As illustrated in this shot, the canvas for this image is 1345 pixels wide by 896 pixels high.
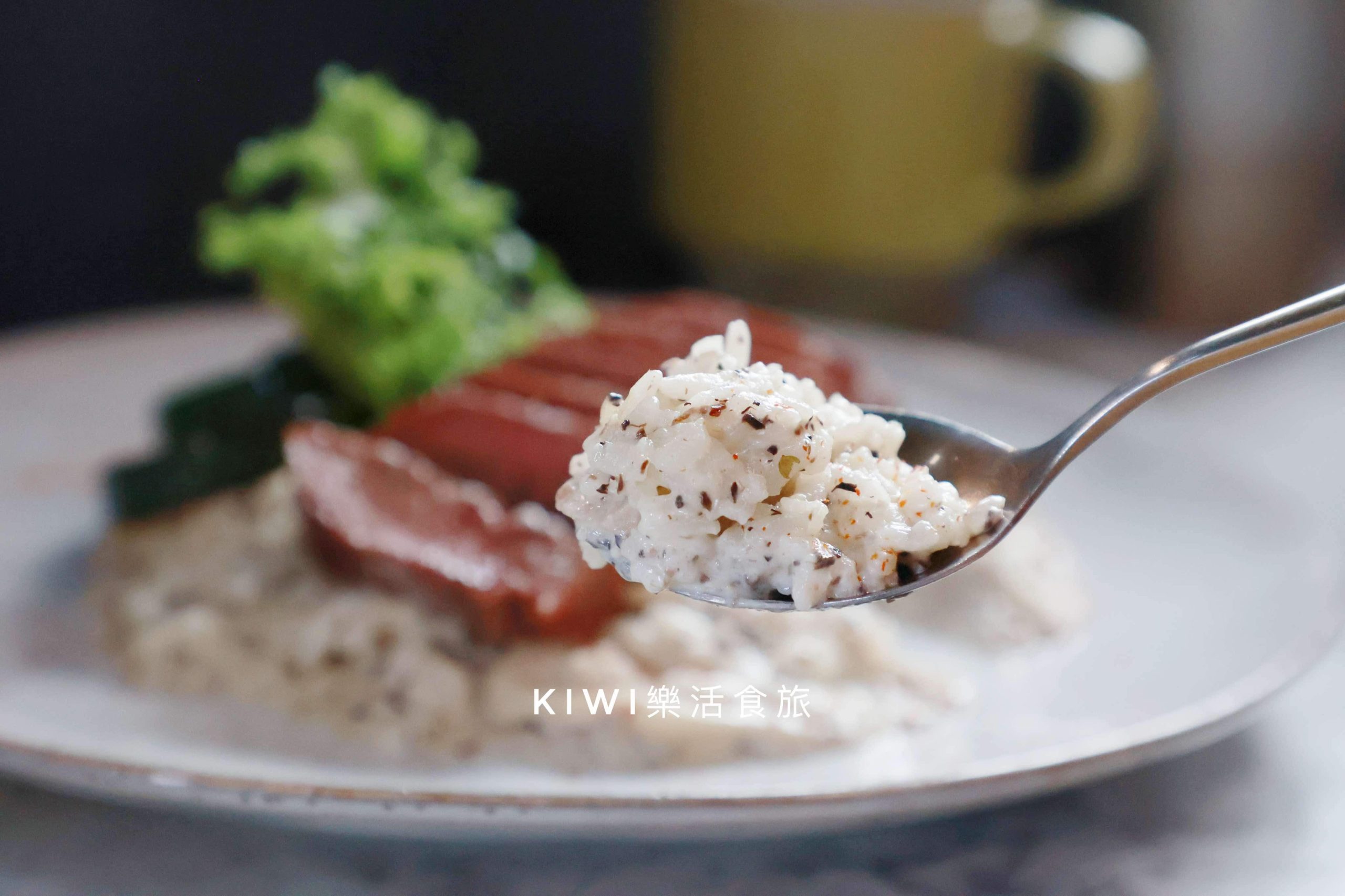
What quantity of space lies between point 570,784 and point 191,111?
282 centimetres

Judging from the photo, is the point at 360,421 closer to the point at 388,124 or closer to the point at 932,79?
the point at 388,124

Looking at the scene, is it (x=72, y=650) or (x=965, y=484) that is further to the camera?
(x=72, y=650)

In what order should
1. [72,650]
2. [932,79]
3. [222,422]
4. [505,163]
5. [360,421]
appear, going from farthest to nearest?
[505,163]
[932,79]
[360,421]
[222,422]
[72,650]

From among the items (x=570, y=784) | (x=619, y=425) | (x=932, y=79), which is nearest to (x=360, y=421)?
(x=570, y=784)

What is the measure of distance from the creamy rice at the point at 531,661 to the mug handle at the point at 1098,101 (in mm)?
1490

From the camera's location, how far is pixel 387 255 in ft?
7.84

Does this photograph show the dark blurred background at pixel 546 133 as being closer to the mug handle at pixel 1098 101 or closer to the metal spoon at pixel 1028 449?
the mug handle at pixel 1098 101

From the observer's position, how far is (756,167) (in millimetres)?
3281

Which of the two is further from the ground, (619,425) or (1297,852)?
(619,425)

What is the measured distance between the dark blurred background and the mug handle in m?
0.08

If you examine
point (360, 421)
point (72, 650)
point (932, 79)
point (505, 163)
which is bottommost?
point (72, 650)

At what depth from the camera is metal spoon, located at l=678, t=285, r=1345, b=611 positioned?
112 centimetres

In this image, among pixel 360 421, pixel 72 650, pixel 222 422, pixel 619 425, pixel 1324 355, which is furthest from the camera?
pixel 1324 355

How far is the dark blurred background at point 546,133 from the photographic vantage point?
3.41 meters
